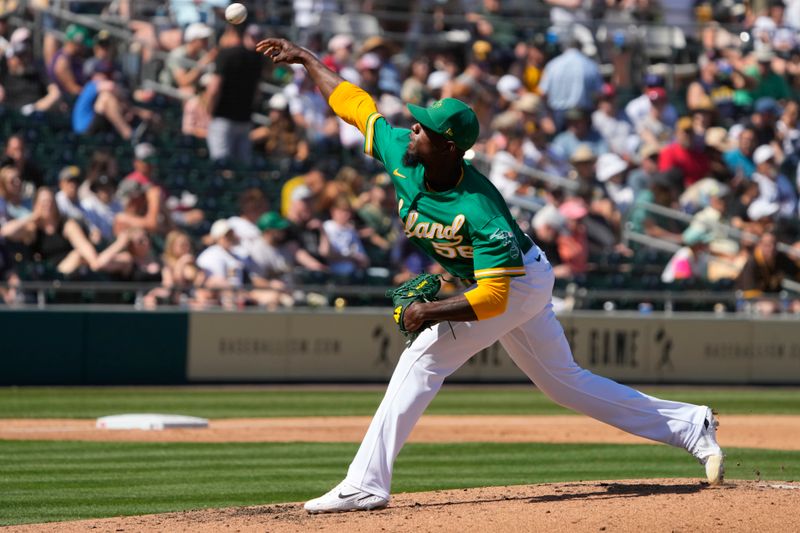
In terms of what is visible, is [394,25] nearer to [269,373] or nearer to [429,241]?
[269,373]

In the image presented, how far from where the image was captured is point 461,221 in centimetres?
601

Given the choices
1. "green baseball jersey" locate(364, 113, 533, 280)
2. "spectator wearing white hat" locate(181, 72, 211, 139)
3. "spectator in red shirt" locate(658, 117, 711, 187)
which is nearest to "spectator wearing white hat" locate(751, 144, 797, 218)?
"spectator in red shirt" locate(658, 117, 711, 187)

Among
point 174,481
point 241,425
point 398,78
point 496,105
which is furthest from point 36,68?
point 174,481

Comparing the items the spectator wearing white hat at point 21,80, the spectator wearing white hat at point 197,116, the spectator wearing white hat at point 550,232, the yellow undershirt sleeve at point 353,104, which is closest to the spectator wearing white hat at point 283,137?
the spectator wearing white hat at point 197,116

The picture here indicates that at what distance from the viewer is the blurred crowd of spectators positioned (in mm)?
A: 14719

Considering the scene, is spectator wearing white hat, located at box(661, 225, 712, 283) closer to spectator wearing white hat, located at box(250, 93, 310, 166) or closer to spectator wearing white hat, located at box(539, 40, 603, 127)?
spectator wearing white hat, located at box(539, 40, 603, 127)

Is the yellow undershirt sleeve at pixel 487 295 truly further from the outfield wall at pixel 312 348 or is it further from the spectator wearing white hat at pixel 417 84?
the spectator wearing white hat at pixel 417 84

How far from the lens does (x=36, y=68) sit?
17094mm

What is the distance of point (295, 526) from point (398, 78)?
13278 mm

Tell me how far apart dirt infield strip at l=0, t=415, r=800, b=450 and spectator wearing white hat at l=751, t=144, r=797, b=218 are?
6195mm

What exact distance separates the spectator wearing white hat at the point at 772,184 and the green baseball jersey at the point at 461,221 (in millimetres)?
12655

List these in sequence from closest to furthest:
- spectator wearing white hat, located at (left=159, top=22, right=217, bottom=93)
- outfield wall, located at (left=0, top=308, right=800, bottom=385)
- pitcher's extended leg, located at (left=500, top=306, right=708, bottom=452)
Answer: pitcher's extended leg, located at (left=500, top=306, right=708, bottom=452), outfield wall, located at (left=0, top=308, right=800, bottom=385), spectator wearing white hat, located at (left=159, top=22, right=217, bottom=93)

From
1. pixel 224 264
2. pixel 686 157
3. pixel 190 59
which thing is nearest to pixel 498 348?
pixel 224 264

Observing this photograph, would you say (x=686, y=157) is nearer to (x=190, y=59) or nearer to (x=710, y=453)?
(x=190, y=59)
